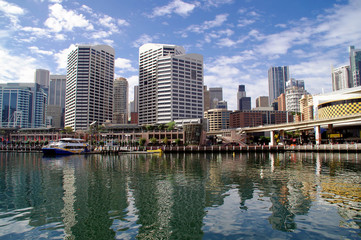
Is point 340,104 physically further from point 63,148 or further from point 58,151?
point 58,151

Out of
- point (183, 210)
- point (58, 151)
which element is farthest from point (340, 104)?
point (58, 151)

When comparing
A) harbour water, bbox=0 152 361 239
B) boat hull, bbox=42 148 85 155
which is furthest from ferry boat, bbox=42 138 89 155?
harbour water, bbox=0 152 361 239

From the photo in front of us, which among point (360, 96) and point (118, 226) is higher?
point (360, 96)

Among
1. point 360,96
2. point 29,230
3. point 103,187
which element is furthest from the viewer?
point 360,96

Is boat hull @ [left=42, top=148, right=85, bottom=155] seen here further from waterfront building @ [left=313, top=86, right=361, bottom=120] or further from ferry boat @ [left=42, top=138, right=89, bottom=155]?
waterfront building @ [left=313, top=86, right=361, bottom=120]

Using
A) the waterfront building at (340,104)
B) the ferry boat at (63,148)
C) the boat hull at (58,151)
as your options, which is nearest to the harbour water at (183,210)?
the boat hull at (58,151)

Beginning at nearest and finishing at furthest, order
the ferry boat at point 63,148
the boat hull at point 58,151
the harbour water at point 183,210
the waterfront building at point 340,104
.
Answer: the harbour water at point 183,210 → the boat hull at point 58,151 → the ferry boat at point 63,148 → the waterfront building at point 340,104

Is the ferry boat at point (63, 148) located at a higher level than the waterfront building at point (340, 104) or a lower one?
lower

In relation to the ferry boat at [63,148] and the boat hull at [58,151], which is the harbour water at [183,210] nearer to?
the boat hull at [58,151]

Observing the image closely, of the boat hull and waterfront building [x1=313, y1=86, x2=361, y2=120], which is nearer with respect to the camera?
the boat hull

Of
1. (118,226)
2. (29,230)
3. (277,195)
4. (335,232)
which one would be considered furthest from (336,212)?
(29,230)

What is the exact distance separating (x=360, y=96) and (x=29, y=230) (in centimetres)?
15411

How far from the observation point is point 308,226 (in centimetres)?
1703

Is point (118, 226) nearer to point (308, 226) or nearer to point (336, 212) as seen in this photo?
point (308, 226)
